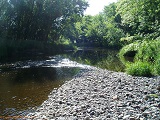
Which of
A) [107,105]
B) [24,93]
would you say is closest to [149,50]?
[24,93]

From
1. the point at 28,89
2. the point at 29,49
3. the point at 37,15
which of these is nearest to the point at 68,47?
the point at 37,15

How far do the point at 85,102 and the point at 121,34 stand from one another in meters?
59.7

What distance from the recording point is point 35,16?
51.7 m

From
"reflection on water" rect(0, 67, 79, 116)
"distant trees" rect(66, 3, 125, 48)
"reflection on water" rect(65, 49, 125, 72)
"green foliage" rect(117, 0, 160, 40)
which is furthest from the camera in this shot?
"distant trees" rect(66, 3, 125, 48)

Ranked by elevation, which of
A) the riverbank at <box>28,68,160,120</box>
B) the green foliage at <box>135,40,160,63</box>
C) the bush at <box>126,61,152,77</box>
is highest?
the green foliage at <box>135,40,160,63</box>

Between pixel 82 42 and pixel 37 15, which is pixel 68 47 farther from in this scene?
pixel 82 42

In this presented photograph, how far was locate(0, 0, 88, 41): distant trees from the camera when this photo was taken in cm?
4334

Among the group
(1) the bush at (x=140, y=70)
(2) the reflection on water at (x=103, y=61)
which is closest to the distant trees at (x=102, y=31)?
(2) the reflection on water at (x=103, y=61)

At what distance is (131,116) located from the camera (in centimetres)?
721

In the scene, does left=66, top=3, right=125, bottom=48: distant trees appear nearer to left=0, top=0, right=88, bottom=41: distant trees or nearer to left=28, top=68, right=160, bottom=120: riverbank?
left=0, top=0, right=88, bottom=41: distant trees

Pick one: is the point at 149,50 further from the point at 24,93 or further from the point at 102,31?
the point at 102,31

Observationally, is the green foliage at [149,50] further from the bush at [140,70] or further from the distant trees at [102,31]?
the distant trees at [102,31]

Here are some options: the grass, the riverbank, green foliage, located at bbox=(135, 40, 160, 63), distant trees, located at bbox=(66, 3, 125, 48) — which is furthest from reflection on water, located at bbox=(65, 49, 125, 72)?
distant trees, located at bbox=(66, 3, 125, 48)

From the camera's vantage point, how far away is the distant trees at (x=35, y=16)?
43.3 metres
